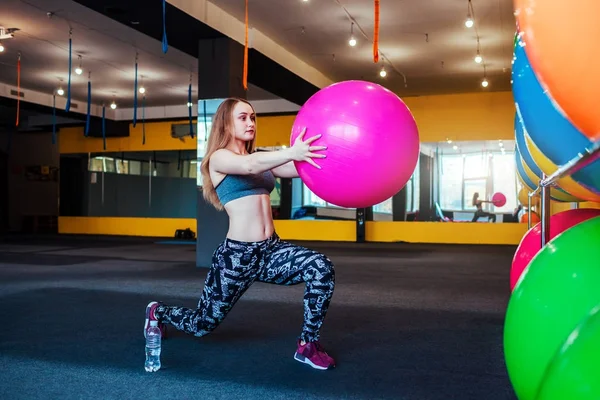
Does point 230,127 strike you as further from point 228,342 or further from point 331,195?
point 228,342

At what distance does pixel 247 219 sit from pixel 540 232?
1.45 metres

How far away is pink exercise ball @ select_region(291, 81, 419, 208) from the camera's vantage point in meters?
1.96

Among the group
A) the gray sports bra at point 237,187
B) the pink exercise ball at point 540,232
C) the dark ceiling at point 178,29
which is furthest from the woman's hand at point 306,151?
the dark ceiling at point 178,29

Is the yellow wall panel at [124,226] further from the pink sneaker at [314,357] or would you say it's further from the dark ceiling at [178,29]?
the pink sneaker at [314,357]

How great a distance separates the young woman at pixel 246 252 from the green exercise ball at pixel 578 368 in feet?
4.92

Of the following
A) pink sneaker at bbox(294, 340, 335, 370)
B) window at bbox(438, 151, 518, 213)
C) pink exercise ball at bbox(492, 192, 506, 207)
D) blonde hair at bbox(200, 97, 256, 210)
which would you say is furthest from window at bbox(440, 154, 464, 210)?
blonde hair at bbox(200, 97, 256, 210)

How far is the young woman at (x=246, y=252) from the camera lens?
8.00 feet

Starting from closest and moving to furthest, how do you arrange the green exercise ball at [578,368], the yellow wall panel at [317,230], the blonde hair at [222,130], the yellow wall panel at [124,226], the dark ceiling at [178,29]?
the green exercise ball at [578,368]
the blonde hair at [222,130]
the dark ceiling at [178,29]
the yellow wall panel at [317,230]
the yellow wall panel at [124,226]

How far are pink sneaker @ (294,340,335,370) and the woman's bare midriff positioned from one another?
0.55 meters

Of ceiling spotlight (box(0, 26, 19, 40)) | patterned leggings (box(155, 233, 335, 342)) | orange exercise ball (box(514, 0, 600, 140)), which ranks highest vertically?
ceiling spotlight (box(0, 26, 19, 40))

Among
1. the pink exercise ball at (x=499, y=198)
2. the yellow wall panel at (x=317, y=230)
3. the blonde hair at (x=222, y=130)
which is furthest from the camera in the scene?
the yellow wall panel at (x=317, y=230)

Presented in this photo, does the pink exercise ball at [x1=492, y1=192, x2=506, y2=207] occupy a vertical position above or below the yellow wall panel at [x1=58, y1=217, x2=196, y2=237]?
above

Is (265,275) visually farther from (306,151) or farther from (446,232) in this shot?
(446,232)

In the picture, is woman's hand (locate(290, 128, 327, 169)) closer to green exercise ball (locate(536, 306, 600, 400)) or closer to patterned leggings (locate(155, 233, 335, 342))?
patterned leggings (locate(155, 233, 335, 342))
